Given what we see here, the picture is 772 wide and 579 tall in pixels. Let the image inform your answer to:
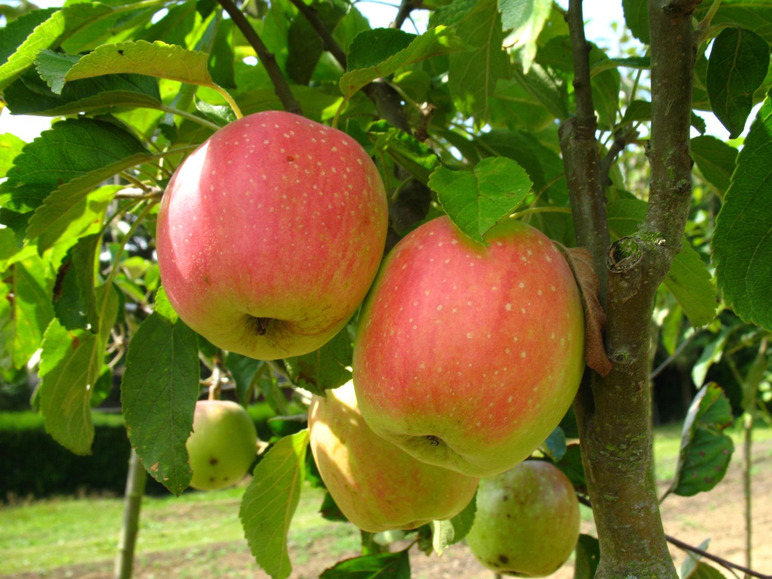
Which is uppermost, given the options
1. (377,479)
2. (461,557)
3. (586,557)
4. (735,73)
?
(735,73)

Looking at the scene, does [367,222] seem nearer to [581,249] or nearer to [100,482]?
[581,249]

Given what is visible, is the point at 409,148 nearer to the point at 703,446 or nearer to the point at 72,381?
the point at 72,381

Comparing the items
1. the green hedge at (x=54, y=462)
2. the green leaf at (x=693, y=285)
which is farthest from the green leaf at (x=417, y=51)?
the green hedge at (x=54, y=462)

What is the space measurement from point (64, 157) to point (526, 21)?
2.07 ft

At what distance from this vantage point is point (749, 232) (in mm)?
709

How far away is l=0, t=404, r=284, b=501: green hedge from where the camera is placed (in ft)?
35.3

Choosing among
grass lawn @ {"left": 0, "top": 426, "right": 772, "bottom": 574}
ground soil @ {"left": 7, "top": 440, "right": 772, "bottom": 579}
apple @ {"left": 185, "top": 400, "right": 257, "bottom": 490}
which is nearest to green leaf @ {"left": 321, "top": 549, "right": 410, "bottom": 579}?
apple @ {"left": 185, "top": 400, "right": 257, "bottom": 490}

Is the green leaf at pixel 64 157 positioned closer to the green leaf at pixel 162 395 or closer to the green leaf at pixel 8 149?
the green leaf at pixel 8 149

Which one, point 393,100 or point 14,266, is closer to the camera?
point 393,100

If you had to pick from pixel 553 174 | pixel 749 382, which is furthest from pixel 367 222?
pixel 749 382

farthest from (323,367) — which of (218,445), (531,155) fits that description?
(218,445)

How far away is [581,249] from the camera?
82 cm

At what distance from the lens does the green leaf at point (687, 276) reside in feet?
2.90

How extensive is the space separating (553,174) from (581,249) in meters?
0.56
